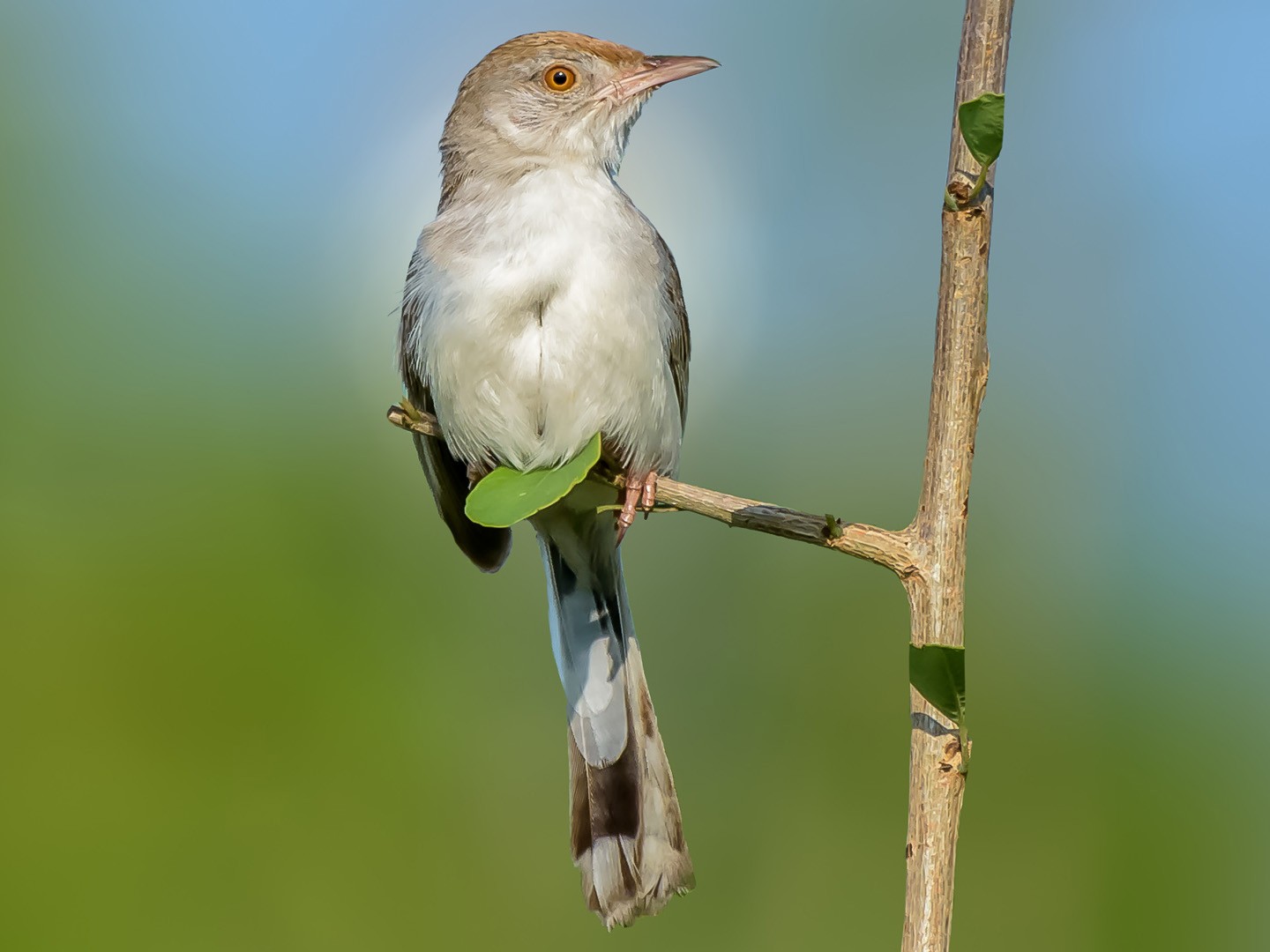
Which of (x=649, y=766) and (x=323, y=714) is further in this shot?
(x=323, y=714)

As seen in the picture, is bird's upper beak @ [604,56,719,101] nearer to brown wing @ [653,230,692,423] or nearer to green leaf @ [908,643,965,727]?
brown wing @ [653,230,692,423]

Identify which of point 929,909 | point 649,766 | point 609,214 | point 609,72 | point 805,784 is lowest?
point 805,784

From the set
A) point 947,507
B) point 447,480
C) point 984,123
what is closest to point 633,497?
point 447,480

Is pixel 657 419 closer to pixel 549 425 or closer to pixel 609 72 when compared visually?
pixel 549 425

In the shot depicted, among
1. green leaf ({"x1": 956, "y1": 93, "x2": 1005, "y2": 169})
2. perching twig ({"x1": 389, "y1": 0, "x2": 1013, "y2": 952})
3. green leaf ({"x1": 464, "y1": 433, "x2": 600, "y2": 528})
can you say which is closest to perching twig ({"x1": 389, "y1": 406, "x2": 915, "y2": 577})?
perching twig ({"x1": 389, "y1": 0, "x2": 1013, "y2": 952})

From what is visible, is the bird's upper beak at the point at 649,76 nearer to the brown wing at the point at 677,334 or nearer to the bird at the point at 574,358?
the bird at the point at 574,358

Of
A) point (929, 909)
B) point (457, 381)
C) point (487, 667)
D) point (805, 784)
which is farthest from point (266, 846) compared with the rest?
point (929, 909)

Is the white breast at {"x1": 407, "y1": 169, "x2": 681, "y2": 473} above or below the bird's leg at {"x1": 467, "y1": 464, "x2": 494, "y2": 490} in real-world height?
above
